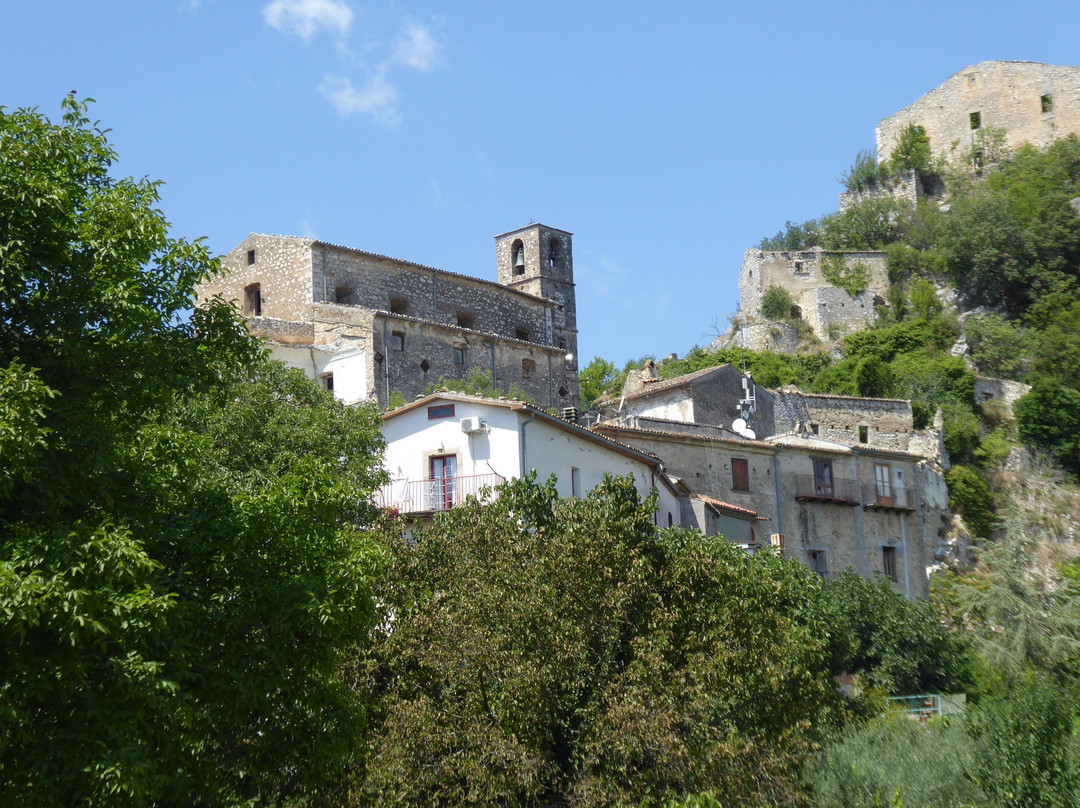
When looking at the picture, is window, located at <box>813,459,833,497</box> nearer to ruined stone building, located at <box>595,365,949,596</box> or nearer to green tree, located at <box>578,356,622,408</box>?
ruined stone building, located at <box>595,365,949,596</box>

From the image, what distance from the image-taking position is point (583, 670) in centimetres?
1692

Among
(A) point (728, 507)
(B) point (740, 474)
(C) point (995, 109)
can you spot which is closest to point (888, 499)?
(B) point (740, 474)

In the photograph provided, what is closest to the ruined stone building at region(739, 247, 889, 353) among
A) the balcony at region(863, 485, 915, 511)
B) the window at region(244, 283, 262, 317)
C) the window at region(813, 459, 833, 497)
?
the balcony at region(863, 485, 915, 511)

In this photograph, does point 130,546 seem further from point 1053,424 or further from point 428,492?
point 1053,424

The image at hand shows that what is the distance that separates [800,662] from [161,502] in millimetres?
10192

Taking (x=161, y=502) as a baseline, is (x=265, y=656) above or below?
below

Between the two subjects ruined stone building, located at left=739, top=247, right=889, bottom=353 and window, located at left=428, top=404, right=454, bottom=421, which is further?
ruined stone building, located at left=739, top=247, right=889, bottom=353

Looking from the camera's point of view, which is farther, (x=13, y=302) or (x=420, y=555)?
(x=420, y=555)

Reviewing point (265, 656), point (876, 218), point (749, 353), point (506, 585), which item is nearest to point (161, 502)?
point (265, 656)

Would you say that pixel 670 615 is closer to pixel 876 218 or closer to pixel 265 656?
pixel 265 656

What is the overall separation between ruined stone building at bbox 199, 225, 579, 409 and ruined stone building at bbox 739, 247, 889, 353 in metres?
13.2

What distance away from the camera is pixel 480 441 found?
2788cm

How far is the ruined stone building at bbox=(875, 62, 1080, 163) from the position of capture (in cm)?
7700

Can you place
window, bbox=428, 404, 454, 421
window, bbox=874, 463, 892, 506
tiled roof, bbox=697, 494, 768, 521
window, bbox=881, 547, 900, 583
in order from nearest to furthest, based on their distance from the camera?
1. window, bbox=428, 404, 454, 421
2. tiled roof, bbox=697, 494, 768, 521
3. window, bbox=881, 547, 900, 583
4. window, bbox=874, 463, 892, 506
